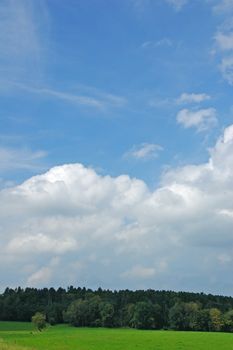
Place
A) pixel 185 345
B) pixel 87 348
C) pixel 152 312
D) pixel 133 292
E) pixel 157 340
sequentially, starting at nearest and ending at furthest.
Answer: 1. pixel 87 348
2. pixel 185 345
3. pixel 157 340
4. pixel 152 312
5. pixel 133 292

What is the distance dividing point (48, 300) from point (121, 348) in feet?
389

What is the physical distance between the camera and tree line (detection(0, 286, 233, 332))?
425 feet

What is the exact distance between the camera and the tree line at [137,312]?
129500mm

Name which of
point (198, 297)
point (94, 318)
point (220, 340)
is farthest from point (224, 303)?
point (220, 340)

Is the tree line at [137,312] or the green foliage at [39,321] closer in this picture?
the green foliage at [39,321]

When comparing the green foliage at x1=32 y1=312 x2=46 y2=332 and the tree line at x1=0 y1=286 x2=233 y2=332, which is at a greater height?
the tree line at x1=0 y1=286 x2=233 y2=332

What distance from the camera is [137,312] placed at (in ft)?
435

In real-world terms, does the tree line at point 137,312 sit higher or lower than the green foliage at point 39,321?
higher

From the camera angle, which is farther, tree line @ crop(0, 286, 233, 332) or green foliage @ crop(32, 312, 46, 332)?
tree line @ crop(0, 286, 233, 332)

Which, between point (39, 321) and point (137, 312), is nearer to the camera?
point (39, 321)

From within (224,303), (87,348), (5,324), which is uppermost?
(224,303)

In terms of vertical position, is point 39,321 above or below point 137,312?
below

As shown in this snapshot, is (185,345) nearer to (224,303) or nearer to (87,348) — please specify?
(87,348)

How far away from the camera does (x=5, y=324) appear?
13688cm
